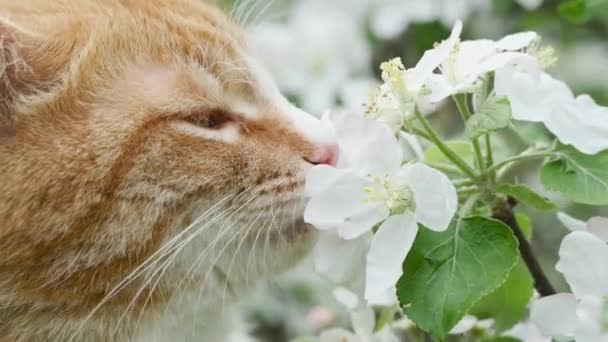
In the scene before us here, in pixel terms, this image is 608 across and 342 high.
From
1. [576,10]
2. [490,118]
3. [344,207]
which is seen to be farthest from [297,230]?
[576,10]

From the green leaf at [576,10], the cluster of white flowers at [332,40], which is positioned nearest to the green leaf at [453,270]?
the green leaf at [576,10]

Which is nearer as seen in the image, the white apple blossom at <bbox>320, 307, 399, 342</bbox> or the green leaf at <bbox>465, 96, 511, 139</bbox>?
the green leaf at <bbox>465, 96, 511, 139</bbox>

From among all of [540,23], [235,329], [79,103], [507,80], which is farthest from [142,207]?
[540,23]

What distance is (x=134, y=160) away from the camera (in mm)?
1149

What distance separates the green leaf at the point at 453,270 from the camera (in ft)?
3.01

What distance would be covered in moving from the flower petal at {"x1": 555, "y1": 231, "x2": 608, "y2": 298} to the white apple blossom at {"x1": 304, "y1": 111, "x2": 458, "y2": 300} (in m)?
0.12

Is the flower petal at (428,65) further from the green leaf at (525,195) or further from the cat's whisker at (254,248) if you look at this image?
the cat's whisker at (254,248)

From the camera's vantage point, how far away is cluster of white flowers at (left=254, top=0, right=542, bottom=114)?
6.72 ft

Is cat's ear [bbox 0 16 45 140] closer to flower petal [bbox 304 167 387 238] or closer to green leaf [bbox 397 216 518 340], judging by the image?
flower petal [bbox 304 167 387 238]

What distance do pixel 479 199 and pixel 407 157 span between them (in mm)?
193

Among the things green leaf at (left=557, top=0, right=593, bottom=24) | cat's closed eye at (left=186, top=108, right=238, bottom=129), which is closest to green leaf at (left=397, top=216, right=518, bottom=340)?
cat's closed eye at (left=186, top=108, right=238, bottom=129)

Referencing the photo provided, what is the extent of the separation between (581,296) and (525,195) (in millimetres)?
124

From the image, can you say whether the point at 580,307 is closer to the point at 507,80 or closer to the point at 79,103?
the point at 507,80

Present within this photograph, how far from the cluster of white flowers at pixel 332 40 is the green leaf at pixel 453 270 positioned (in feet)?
3.54
